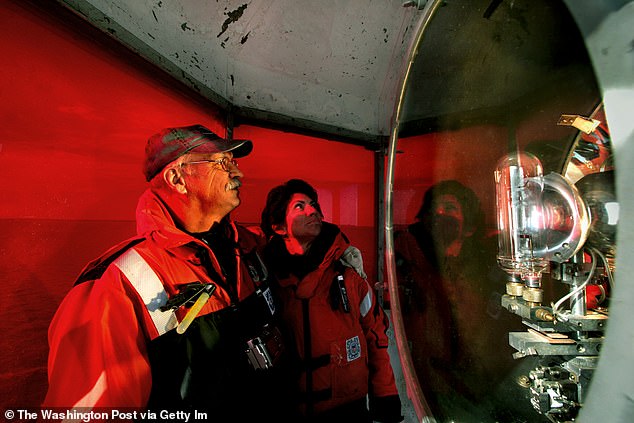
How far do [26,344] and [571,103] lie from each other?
5.28 feet

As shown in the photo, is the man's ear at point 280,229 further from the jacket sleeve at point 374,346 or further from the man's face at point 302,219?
the jacket sleeve at point 374,346

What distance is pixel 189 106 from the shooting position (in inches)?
61.4

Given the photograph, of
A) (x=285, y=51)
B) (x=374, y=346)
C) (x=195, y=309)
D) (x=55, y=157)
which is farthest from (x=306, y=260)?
(x=285, y=51)

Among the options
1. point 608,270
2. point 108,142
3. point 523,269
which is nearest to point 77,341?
point 108,142

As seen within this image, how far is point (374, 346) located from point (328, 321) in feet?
1.12

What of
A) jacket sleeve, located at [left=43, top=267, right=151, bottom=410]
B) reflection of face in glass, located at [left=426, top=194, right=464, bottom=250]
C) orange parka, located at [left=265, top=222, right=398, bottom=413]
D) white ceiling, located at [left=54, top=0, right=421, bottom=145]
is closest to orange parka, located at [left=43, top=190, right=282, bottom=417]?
jacket sleeve, located at [left=43, top=267, right=151, bottom=410]

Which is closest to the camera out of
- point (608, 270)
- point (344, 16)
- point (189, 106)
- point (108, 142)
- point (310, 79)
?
point (608, 270)

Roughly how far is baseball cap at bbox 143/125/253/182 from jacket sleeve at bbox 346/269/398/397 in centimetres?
86

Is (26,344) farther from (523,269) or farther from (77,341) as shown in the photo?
(523,269)

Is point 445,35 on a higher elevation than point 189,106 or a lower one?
lower

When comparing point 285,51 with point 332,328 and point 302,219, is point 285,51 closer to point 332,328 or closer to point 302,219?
point 302,219

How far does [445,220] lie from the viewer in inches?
31.4

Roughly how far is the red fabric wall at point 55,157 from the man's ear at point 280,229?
0.67m

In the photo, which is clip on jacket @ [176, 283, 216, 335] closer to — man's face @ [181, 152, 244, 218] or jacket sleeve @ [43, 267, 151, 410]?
jacket sleeve @ [43, 267, 151, 410]
